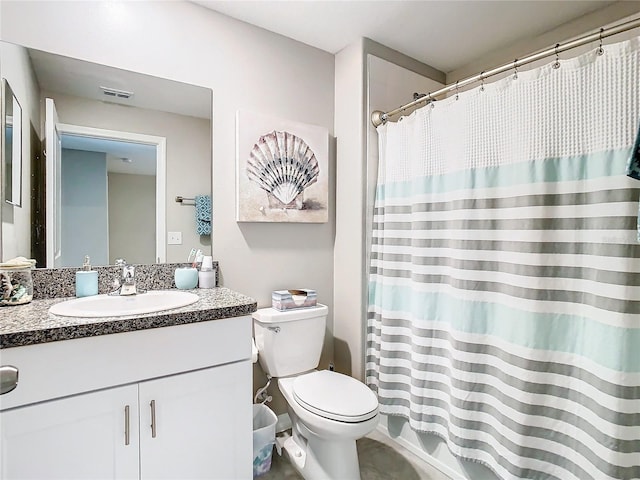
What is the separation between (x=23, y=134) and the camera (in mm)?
1404

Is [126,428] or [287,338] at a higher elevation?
[287,338]

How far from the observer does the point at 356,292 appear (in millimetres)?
2113

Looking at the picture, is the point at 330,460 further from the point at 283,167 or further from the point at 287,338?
the point at 283,167

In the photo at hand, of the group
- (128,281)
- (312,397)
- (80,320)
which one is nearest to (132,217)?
(128,281)

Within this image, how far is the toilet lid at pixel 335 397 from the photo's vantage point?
147 cm

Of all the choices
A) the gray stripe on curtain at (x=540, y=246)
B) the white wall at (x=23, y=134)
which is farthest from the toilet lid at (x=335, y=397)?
the white wall at (x=23, y=134)

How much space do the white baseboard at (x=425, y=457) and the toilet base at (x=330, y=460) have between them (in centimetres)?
44

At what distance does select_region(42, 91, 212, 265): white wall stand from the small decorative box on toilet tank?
1.45 feet

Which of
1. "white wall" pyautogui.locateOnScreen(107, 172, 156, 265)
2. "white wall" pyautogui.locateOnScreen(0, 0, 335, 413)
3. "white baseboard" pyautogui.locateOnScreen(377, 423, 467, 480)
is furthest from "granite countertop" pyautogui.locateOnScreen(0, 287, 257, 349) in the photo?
"white baseboard" pyautogui.locateOnScreen(377, 423, 467, 480)

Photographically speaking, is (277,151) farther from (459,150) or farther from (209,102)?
(459,150)

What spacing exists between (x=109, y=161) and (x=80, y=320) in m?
0.81

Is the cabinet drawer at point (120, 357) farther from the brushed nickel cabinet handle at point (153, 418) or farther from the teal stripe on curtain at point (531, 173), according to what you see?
the teal stripe on curtain at point (531, 173)

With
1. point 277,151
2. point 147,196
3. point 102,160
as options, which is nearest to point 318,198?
point 277,151

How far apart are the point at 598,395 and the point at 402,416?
973 mm
